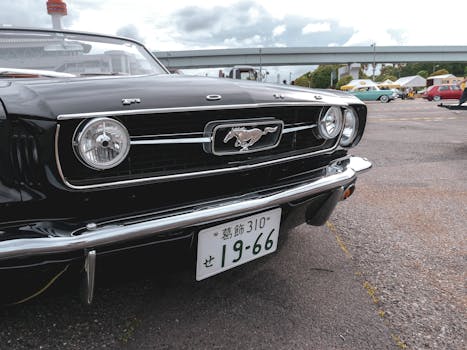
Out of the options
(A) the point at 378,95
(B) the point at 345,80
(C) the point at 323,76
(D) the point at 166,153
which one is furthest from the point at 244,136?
(C) the point at 323,76

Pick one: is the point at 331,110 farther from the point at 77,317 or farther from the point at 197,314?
the point at 77,317

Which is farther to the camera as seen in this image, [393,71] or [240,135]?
[393,71]

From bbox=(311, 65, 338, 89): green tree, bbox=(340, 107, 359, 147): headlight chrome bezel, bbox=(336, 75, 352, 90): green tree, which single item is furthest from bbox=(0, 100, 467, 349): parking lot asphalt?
bbox=(311, 65, 338, 89): green tree

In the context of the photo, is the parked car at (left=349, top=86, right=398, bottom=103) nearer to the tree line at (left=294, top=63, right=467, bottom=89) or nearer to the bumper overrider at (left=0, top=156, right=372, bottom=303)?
the bumper overrider at (left=0, top=156, right=372, bottom=303)

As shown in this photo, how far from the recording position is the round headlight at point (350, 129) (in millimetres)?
2229

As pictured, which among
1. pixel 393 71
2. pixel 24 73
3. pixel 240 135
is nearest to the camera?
pixel 240 135

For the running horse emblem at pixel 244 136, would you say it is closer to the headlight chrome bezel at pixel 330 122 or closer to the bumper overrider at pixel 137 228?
the bumper overrider at pixel 137 228

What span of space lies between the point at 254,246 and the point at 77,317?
0.89m

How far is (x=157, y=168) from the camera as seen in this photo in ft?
4.77

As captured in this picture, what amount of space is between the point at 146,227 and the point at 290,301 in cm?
92

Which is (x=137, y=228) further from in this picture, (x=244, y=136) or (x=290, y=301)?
(x=290, y=301)

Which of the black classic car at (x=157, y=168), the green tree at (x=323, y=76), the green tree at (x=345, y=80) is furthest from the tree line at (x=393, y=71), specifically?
the black classic car at (x=157, y=168)

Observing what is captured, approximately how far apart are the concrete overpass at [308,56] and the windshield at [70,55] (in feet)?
119

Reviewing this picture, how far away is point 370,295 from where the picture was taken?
1.90 meters
